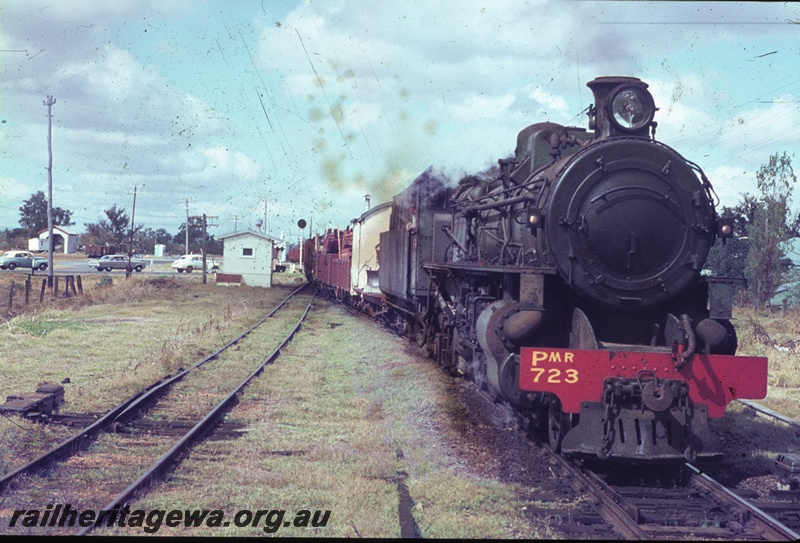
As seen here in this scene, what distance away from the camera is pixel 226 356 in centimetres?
1433

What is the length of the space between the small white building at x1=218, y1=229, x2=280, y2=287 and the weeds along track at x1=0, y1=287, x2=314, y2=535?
1133 inches

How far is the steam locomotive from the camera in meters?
6.48

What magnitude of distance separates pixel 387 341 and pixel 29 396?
27.5 ft

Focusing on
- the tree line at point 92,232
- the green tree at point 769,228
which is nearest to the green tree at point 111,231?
the tree line at point 92,232

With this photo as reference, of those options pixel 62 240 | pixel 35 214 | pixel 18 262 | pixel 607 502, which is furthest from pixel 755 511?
pixel 62 240

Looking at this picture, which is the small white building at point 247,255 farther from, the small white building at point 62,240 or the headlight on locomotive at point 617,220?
the small white building at point 62,240

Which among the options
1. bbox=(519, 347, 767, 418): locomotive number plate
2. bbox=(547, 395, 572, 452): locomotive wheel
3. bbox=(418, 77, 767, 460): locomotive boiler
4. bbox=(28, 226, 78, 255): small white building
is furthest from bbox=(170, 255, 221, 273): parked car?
bbox=(519, 347, 767, 418): locomotive number plate

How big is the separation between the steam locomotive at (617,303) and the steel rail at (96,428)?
4116 mm

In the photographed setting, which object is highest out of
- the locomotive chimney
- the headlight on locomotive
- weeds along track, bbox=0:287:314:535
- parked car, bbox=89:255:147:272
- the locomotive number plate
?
the locomotive chimney

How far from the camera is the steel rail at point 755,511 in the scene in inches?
204

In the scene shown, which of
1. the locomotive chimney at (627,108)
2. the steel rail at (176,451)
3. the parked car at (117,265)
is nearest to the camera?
the steel rail at (176,451)

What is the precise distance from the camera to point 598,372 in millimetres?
6543

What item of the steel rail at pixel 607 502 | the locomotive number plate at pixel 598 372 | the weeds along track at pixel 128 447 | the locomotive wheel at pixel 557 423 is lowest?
the weeds along track at pixel 128 447

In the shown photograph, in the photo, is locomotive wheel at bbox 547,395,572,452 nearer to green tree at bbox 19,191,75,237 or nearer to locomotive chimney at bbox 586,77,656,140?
locomotive chimney at bbox 586,77,656,140
